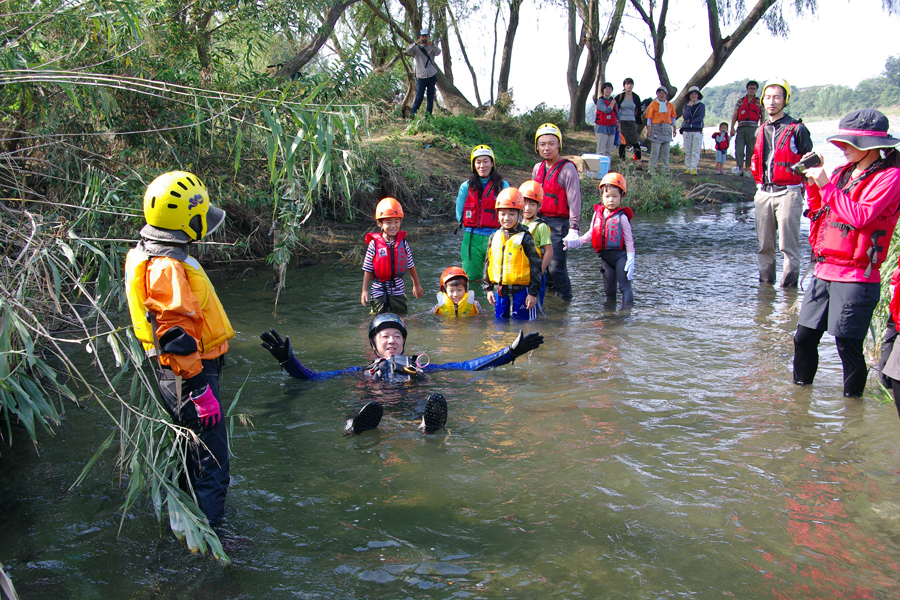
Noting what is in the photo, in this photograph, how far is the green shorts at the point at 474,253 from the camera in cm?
891

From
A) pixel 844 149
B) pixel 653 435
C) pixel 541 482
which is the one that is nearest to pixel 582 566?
pixel 541 482

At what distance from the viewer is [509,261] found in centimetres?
770

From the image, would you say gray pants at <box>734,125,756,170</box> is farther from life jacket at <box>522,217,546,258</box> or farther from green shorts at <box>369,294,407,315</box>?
green shorts at <box>369,294,407,315</box>

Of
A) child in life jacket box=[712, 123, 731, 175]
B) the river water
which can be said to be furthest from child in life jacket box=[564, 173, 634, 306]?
child in life jacket box=[712, 123, 731, 175]

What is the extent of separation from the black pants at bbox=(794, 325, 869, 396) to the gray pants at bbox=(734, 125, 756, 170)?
14.4 meters

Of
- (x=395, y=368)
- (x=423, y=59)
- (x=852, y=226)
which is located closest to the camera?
(x=852, y=226)

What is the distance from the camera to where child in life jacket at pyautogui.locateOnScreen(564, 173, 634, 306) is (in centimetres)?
823

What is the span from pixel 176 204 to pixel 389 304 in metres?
4.32

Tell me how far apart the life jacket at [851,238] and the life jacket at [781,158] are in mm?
3576

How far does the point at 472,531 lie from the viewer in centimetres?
377

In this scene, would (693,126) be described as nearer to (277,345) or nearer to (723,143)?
(723,143)

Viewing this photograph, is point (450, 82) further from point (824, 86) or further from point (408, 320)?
point (824, 86)

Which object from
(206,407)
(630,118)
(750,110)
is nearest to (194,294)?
(206,407)

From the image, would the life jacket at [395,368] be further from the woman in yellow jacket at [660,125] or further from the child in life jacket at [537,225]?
the woman in yellow jacket at [660,125]
